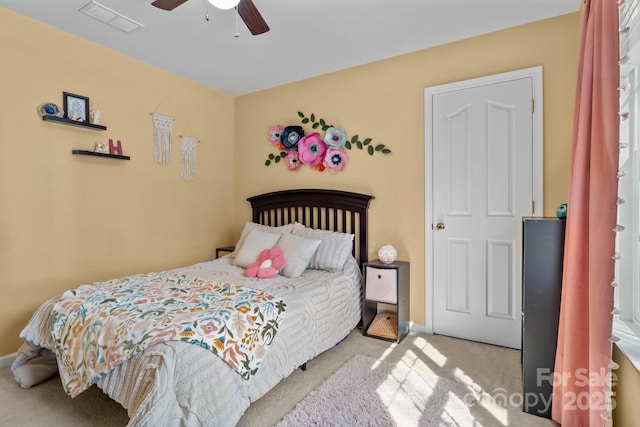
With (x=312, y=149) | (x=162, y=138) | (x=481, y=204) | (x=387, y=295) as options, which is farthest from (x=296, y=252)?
(x=162, y=138)

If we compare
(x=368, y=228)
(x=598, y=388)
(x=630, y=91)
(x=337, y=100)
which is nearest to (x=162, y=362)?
(x=598, y=388)

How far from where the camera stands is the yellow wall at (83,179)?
2.50 metres

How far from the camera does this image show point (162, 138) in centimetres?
350

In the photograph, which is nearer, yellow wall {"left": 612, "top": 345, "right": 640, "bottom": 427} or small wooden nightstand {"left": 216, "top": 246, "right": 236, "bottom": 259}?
yellow wall {"left": 612, "top": 345, "right": 640, "bottom": 427}

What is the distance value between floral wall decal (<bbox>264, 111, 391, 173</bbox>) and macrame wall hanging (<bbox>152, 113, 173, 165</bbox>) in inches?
42.7

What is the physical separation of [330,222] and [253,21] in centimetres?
199

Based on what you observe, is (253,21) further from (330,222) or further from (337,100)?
(330,222)

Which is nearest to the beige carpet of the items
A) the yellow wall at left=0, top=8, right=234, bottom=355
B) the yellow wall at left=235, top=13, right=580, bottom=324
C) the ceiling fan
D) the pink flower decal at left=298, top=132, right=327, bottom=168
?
the yellow wall at left=235, top=13, right=580, bottom=324

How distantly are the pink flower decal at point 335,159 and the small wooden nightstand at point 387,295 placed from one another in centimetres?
103

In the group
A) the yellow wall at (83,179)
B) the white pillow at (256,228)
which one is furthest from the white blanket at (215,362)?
the yellow wall at (83,179)

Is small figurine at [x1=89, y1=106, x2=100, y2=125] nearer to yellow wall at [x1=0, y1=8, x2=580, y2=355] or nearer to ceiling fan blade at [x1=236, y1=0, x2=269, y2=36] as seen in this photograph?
yellow wall at [x1=0, y1=8, x2=580, y2=355]

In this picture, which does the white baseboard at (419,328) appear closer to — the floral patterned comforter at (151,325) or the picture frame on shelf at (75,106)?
the floral patterned comforter at (151,325)

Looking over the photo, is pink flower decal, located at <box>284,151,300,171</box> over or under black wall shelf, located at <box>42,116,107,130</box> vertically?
under

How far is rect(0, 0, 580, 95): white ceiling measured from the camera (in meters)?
2.38
